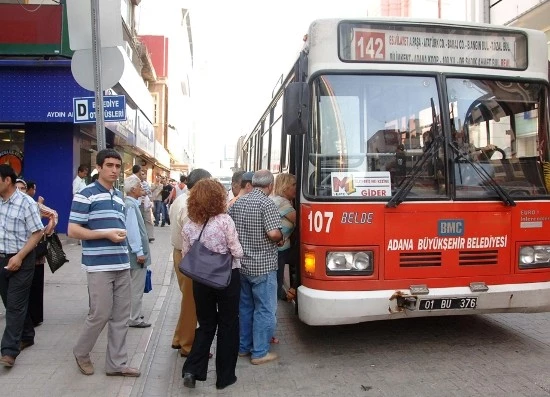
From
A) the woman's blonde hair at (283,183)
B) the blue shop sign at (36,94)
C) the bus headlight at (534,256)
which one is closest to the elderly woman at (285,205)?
the woman's blonde hair at (283,183)

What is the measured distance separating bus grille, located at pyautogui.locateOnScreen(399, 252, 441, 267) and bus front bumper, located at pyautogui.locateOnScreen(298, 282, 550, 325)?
243 mm

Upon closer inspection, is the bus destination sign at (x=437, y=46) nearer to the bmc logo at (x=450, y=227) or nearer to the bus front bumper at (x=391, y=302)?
the bmc logo at (x=450, y=227)

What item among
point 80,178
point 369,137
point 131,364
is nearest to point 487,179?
point 369,137

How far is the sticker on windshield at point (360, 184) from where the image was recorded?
4961 millimetres

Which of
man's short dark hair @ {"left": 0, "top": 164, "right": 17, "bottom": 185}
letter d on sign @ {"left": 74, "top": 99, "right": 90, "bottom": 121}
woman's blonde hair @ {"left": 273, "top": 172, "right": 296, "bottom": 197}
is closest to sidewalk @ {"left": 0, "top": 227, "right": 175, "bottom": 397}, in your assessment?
man's short dark hair @ {"left": 0, "top": 164, "right": 17, "bottom": 185}

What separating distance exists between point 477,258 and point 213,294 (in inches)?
101

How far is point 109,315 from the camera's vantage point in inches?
179

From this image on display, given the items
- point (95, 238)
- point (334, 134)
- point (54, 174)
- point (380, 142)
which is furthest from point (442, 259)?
point (54, 174)

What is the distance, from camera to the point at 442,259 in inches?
198

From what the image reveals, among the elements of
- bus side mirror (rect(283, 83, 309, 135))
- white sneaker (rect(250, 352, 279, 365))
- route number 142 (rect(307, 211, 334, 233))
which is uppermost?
bus side mirror (rect(283, 83, 309, 135))

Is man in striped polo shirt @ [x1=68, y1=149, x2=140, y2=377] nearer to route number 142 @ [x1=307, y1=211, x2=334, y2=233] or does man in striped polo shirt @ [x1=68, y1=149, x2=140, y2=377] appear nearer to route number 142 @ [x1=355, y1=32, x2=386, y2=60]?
route number 142 @ [x1=307, y1=211, x2=334, y2=233]

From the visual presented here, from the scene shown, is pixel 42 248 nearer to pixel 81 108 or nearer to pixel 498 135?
pixel 81 108

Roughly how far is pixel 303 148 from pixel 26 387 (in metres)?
3.20

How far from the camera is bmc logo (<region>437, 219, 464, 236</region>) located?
5016 mm
